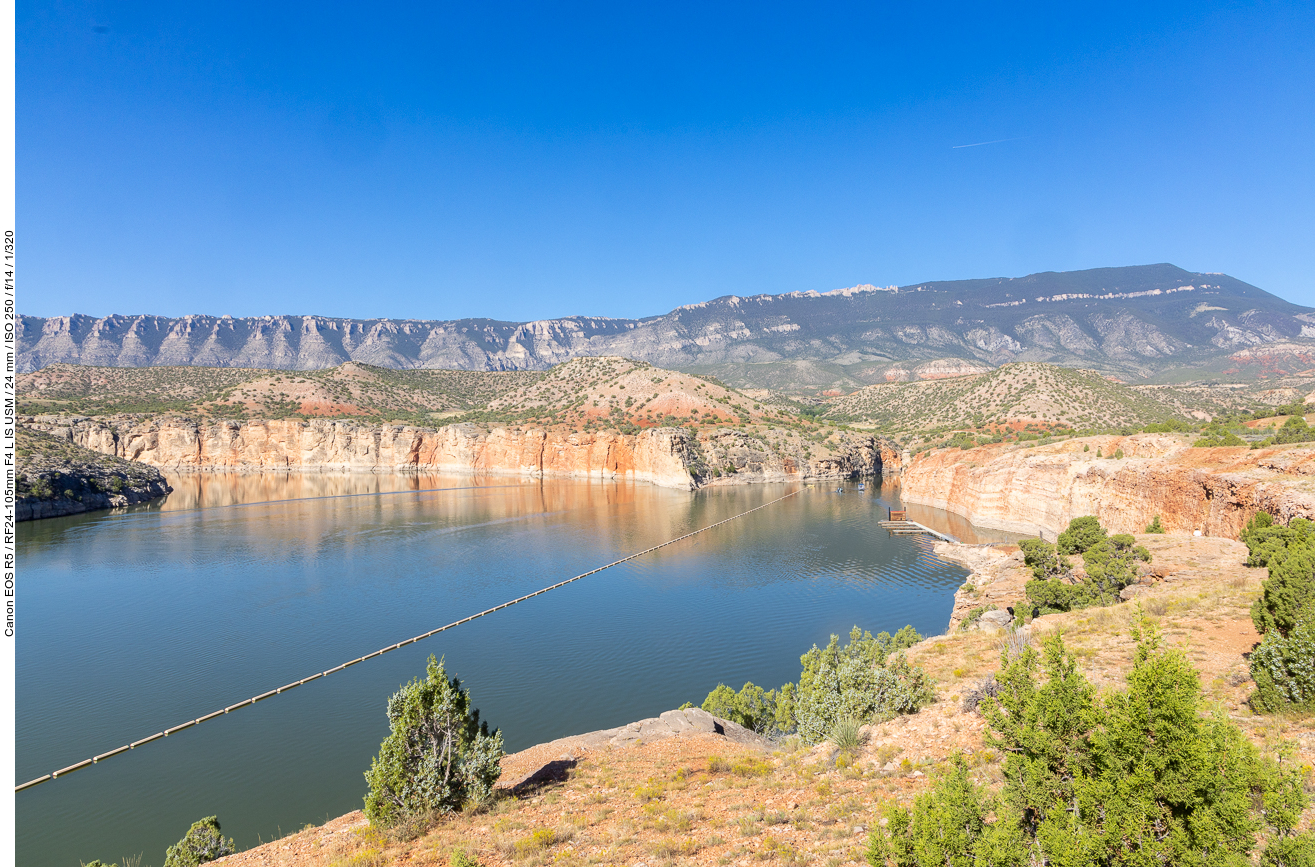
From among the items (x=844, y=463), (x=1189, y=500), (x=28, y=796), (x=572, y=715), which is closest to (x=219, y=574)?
(x=28, y=796)

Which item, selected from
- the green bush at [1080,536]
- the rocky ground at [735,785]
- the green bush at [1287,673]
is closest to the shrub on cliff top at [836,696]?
the rocky ground at [735,785]

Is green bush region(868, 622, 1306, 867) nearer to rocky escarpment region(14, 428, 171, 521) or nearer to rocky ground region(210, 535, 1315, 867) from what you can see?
rocky ground region(210, 535, 1315, 867)

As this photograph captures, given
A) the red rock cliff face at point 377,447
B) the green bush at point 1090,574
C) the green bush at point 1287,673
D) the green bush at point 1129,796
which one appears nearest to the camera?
the green bush at point 1129,796

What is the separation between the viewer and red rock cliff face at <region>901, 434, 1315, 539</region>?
2359 cm

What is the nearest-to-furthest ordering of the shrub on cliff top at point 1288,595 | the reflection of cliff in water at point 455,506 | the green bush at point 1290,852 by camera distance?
the green bush at point 1290,852
the shrub on cliff top at point 1288,595
the reflection of cliff in water at point 455,506

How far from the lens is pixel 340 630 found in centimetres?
2716

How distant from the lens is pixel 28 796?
1490 centimetres

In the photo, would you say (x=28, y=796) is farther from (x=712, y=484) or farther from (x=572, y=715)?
(x=712, y=484)

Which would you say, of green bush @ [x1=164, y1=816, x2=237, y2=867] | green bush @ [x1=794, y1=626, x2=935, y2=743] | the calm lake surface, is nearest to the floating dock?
the calm lake surface

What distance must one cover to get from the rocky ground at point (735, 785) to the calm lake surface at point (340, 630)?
18.7ft

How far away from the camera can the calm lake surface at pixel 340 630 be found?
51.1ft

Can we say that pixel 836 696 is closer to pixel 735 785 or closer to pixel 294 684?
pixel 735 785

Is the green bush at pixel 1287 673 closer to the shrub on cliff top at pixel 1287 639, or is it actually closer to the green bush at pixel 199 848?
Result: the shrub on cliff top at pixel 1287 639

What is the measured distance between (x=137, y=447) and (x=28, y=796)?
9903 cm
